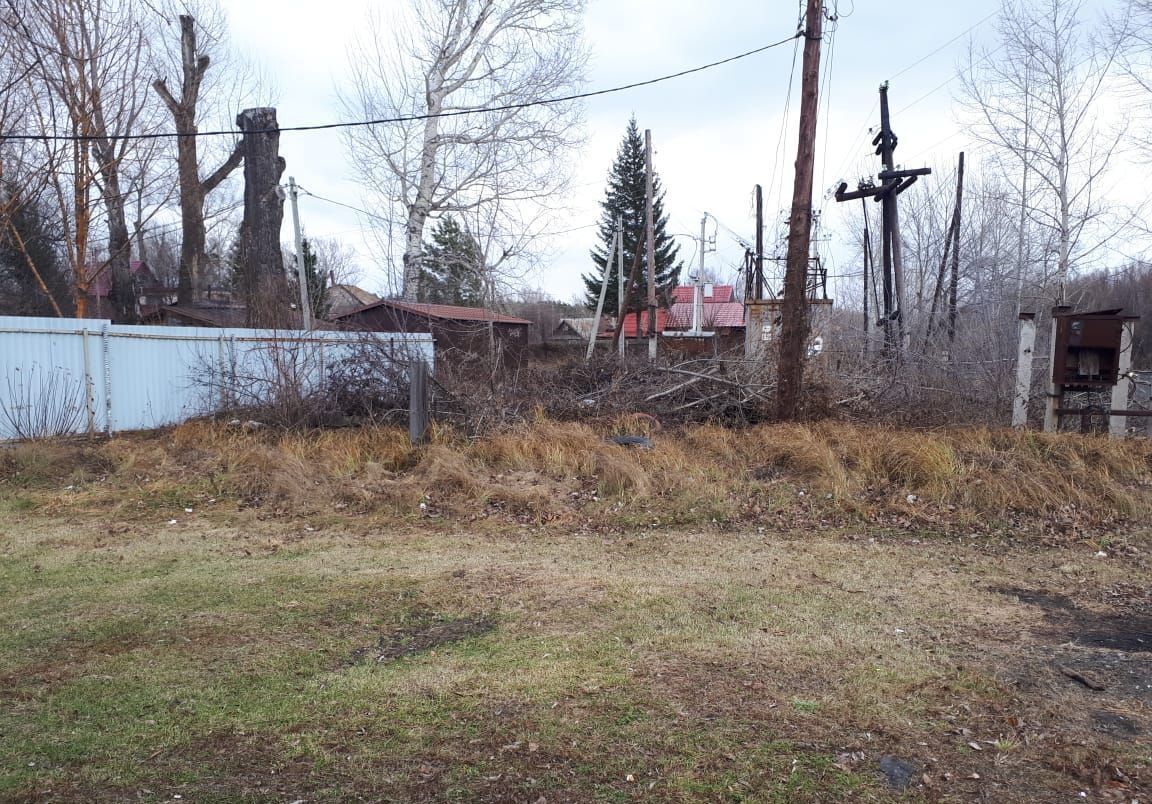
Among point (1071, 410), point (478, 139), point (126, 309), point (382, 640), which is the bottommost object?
point (382, 640)

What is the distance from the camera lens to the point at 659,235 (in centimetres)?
4375

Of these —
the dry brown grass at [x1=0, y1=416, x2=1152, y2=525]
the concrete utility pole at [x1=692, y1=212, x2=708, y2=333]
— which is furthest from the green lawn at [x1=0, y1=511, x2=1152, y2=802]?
the concrete utility pole at [x1=692, y1=212, x2=708, y2=333]

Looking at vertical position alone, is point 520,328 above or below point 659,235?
below

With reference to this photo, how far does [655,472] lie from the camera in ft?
29.3

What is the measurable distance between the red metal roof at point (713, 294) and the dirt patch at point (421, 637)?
115 feet

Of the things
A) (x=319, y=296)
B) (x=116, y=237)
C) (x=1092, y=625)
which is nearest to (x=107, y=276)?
(x=116, y=237)

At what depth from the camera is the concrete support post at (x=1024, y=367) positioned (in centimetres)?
1021

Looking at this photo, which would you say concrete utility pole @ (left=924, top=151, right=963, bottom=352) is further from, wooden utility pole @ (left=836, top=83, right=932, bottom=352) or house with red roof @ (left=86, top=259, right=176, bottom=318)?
house with red roof @ (left=86, top=259, right=176, bottom=318)

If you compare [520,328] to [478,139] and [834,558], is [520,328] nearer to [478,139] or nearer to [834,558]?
[478,139]

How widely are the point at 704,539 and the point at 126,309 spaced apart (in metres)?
23.2

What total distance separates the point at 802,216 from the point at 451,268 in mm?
17314

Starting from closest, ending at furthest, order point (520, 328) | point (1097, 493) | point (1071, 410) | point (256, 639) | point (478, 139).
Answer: point (256, 639) → point (1097, 493) → point (1071, 410) → point (478, 139) → point (520, 328)

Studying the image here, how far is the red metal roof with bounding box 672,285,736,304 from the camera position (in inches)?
1758

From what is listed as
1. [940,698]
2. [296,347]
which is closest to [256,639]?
[940,698]
